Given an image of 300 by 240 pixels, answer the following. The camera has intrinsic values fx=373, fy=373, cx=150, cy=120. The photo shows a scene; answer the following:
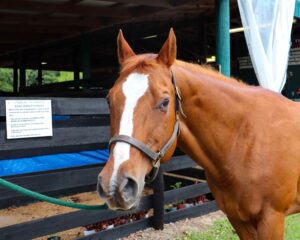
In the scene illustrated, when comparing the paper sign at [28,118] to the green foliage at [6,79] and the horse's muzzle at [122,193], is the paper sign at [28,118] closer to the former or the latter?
the horse's muzzle at [122,193]

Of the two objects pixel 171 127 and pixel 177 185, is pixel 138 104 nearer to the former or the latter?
pixel 171 127

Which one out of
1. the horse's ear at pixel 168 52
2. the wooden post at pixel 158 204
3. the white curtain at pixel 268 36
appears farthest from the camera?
the white curtain at pixel 268 36

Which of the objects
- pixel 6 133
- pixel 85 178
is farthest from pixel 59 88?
pixel 6 133

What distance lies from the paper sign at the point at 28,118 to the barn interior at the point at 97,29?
1869 millimetres

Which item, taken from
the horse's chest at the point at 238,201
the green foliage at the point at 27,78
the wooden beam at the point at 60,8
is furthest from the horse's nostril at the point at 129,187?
the green foliage at the point at 27,78

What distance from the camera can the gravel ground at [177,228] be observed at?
4.22m

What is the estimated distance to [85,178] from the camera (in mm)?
3926

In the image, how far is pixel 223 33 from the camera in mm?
4832

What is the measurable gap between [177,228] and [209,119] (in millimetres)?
2493

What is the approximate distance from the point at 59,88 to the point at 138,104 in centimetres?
673

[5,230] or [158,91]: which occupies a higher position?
[158,91]

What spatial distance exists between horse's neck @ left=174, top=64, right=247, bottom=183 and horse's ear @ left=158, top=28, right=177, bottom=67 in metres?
0.15

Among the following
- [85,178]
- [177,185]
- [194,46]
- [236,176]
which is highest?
[194,46]

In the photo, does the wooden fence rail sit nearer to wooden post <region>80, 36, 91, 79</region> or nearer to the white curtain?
the white curtain
